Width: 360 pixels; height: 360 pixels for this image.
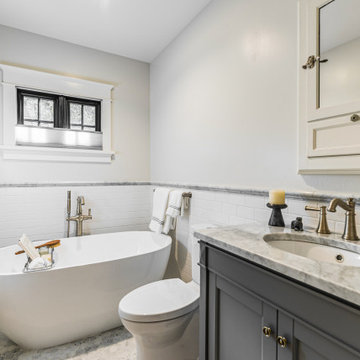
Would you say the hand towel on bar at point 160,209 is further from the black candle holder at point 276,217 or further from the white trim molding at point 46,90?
the black candle holder at point 276,217

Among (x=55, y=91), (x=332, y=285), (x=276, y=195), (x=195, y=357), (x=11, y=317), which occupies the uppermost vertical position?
(x=55, y=91)

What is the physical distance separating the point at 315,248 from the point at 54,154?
243cm

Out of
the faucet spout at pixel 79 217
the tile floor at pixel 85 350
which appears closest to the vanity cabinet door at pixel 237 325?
the tile floor at pixel 85 350

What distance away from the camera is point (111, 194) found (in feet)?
9.13

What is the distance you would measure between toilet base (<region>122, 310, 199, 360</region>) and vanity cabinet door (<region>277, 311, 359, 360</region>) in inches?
30.8

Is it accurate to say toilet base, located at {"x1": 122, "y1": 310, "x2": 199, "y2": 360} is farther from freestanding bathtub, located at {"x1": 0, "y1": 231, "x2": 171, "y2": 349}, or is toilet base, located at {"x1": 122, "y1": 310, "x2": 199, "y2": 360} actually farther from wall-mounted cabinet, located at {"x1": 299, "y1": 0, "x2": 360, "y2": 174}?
wall-mounted cabinet, located at {"x1": 299, "y1": 0, "x2": 360, "y2": 174}

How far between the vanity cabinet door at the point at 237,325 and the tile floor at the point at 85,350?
938mm

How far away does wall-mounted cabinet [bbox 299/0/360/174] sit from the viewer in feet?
3.33

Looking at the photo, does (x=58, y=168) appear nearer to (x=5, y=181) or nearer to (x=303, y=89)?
(x=5, y=181)

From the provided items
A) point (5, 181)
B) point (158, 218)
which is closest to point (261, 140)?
point (158, 218)

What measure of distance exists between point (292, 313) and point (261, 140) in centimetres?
103

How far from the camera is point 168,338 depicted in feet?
4.70

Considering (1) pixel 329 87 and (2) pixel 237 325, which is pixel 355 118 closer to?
(1) pixel 329 87

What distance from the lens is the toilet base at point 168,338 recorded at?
53.2 inches
